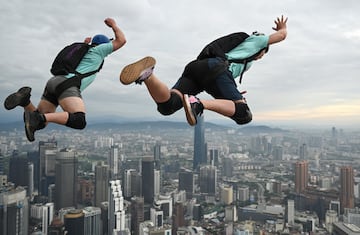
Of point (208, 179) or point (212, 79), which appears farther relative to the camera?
point (208, 179)

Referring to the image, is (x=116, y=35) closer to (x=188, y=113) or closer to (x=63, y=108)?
(x=63, y=108)

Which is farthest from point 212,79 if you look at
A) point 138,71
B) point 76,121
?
point 76,121

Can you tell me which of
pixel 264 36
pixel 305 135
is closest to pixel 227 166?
pixel 305 135

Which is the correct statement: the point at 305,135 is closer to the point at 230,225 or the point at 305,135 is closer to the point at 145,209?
the point at 230,225

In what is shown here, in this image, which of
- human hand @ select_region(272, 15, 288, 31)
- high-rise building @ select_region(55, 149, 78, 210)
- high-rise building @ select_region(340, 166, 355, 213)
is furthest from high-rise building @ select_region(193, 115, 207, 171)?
human hand @ select_region(272, 15, 288, 31)

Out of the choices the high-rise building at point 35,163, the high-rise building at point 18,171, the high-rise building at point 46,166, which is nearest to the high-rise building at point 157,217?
the high-rise building at point 46,166

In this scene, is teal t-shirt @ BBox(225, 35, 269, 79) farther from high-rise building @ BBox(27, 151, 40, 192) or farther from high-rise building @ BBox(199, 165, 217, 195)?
high-rise building @ BBox(199, 165, 217, 195)

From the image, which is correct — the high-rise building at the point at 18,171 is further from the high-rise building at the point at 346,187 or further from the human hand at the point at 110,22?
the high-rise building at the point at 346,187
